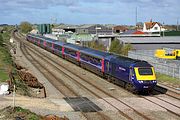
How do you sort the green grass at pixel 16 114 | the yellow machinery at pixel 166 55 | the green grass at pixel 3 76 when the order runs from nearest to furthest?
the green grass at pixel 16 114 → the green grass at pixel 3 76 → the yellow machinery at pixel 166 55

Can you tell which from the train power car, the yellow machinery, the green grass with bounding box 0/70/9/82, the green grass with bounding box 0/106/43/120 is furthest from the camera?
the yellow machinery

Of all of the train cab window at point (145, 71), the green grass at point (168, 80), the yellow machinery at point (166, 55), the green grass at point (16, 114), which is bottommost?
the green grass at point (168, 80)

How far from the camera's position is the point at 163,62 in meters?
43.5

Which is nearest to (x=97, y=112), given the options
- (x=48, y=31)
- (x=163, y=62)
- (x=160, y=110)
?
(x=160, y=110)

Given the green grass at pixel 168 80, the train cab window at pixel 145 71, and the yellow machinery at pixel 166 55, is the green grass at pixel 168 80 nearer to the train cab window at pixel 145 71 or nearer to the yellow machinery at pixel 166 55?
the train cab window at pixel 145 71

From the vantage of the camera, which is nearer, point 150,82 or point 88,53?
point 150,82

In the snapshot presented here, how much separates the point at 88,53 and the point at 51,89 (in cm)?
1373

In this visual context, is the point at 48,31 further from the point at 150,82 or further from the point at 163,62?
the point at 150,82

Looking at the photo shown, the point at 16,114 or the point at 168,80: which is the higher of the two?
the point at 16,114

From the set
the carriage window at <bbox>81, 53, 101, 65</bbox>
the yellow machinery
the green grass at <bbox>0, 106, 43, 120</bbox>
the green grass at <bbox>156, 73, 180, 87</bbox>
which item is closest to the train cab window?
the green grass at <bbox>156, 73, 180, 87</bbox>

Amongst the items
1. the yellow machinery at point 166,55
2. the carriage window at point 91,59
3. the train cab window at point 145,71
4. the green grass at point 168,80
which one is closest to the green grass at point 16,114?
the train cab window at point 145,71

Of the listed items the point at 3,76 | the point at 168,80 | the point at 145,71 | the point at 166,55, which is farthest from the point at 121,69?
the point at 166,55

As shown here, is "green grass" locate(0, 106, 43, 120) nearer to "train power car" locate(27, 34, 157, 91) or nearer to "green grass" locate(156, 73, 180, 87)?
"train power car" locate(27, 34, 157, 91)

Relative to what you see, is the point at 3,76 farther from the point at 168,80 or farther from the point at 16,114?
the point at 168,80
